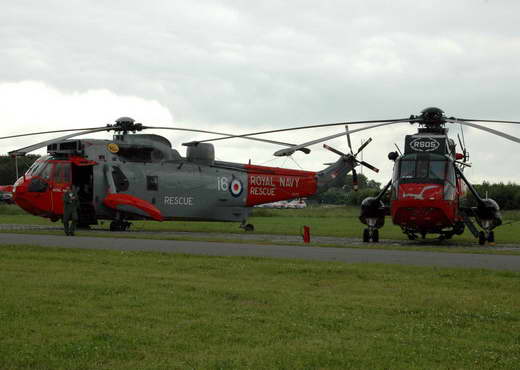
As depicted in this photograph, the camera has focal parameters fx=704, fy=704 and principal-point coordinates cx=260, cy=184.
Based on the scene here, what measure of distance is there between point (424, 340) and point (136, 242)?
48.1 ft

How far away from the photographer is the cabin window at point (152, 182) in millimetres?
31297

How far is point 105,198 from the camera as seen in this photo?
30.0 metres

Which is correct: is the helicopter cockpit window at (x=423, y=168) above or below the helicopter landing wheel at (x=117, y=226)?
above

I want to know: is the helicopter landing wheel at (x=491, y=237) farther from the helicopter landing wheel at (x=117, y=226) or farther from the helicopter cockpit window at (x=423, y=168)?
the helicopter landing wheel at (x=117, y=226)

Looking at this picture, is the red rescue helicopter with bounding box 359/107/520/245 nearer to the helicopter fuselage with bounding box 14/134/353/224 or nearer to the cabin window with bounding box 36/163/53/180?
the helicopter fuselage with bounding box 14/134/353/224

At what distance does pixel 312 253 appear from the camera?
17.5 meters

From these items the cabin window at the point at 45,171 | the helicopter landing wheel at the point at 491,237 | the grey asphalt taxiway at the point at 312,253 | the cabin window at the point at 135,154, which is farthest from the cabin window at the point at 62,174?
the helicopter landing wheel at the point at 491,237

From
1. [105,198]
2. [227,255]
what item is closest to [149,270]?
[227,255]

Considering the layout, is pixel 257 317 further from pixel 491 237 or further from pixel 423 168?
pixel 491 237

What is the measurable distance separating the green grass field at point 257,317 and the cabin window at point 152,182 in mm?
17484

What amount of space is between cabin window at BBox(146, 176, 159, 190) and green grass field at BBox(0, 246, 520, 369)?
57.4 feet

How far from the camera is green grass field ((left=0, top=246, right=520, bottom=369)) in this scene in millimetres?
6676

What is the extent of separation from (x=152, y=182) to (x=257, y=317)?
23.4 meters

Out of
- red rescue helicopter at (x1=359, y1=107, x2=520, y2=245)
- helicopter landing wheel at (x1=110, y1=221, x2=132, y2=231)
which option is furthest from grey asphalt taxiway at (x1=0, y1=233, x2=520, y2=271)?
helicopter landing wheel at (x1=110, y1=221, x2=132, y2=231)
